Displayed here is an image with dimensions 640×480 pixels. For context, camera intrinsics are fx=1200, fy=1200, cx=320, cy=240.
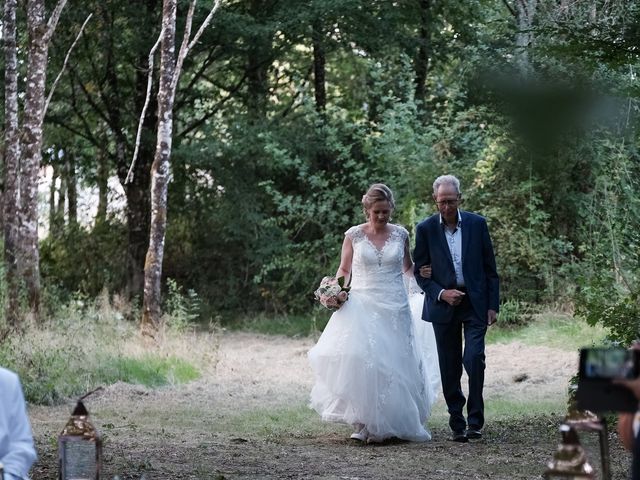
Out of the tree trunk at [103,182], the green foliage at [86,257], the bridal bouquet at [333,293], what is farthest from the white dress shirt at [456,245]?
the tree trunk at [103,182]

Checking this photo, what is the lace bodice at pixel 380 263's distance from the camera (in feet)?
34.2

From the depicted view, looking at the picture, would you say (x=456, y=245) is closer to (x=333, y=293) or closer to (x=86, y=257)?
(x=333, y=293)

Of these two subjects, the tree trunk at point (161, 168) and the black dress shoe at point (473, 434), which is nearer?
the black dress shoe at point (473, 434)

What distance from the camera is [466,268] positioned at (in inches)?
388

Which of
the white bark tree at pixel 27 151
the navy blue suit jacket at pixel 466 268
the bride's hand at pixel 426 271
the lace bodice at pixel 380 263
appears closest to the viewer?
the navy blue suit jacket at pixel 466 268

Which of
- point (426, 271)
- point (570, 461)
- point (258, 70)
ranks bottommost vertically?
point (570, 461)

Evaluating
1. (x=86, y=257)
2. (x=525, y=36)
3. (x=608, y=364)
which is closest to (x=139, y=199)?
(x=86, y=257)

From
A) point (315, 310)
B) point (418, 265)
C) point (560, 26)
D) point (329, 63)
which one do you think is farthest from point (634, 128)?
point (329, 63)

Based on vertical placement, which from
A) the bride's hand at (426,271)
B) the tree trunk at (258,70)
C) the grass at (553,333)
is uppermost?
the tree trunk at (258,70)

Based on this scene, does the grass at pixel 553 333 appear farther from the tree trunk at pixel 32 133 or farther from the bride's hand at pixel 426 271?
the tree trunk at pixel 32 133

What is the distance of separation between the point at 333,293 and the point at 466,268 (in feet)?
3.91

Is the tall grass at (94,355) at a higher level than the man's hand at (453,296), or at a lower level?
lower

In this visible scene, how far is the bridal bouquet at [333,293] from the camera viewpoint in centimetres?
1026

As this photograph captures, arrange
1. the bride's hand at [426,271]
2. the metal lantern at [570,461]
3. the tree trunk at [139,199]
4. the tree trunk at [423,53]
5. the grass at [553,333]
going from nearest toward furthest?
the metal lantern at [570,461] < the bride's hand at [426,271] < the grass at [553,333] < the tree trunk at [139,199] < the tree trunk at [423,53]
